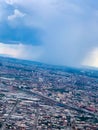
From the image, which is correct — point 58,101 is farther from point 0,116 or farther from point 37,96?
point 0,116

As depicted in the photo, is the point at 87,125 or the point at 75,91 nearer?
the point at 87,125

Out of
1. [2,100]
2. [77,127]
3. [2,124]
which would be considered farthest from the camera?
[2,100]

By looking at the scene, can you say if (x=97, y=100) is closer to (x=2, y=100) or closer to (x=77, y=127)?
(x=2, y=100)

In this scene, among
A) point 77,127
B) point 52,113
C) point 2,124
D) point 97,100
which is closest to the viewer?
point 2,124

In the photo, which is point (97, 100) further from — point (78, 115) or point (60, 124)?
point (60, 124)

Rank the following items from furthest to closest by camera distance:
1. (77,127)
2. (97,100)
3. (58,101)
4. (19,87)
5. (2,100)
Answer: (19,87) → (97,100) → (58,101) → (2,100) → (77,127)

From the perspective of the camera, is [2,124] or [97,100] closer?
[2,124]

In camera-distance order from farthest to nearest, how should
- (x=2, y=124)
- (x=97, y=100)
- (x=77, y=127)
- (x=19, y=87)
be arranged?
(x=19, y=87) → (x=97, y=100) → (x=77, y=127) → (x=2, y=124)

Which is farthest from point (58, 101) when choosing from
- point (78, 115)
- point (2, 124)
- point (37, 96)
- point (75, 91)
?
point (2, 124)

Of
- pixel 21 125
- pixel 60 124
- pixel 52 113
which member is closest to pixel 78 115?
pixel 52 113
